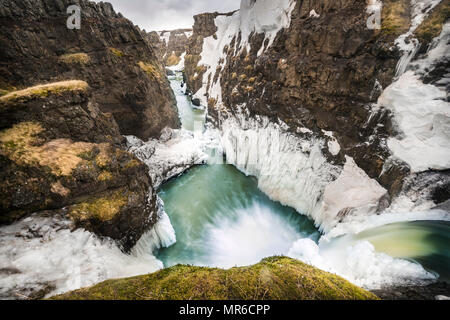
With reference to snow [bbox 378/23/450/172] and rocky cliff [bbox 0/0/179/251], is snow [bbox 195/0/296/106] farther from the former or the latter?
rocky cliff [bbox 0/0/179/251]

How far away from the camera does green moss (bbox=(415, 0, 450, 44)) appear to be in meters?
6.80

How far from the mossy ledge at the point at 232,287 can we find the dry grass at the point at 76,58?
13945 mm

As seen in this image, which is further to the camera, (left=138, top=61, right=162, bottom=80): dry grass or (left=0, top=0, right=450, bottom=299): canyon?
(left=138, top=61, right=162, bottom=80): dry grass

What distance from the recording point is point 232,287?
8.19 ft

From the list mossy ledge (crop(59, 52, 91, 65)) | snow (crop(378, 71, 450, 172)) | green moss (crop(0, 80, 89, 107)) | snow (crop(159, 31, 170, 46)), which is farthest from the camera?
snow (crop(159, 31, 170, 46))

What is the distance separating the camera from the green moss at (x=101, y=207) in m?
6.20

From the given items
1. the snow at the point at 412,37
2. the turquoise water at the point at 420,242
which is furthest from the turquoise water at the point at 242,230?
the snow at the point at 412,37

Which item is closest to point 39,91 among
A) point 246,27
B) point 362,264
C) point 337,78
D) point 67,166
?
point 67,166

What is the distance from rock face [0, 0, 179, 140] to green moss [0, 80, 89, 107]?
42.9 inches

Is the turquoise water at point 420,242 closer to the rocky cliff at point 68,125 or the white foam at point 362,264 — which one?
the white foam at point 362,264

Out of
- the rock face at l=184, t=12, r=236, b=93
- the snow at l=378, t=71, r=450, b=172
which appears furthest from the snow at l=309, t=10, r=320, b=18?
the rock face at l=184, t=12, r=236, b=93

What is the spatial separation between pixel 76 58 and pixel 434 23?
57.5ft

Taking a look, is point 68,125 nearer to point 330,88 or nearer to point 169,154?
point 169,154
